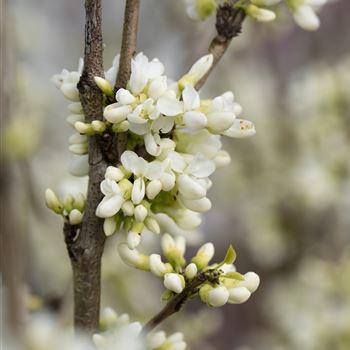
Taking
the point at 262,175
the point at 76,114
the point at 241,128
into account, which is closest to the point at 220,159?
the point at 241,128

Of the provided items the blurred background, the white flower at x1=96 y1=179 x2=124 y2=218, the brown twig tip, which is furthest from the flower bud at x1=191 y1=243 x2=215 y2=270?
the blurred background

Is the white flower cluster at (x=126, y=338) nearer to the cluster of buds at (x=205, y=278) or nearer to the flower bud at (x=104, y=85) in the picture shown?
the cluster of buds at (x=205, y=278)

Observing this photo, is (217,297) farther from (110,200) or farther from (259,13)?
(259,13)

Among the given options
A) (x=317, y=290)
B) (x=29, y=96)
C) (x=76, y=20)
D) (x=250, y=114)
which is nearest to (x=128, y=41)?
(x=317, y=290)

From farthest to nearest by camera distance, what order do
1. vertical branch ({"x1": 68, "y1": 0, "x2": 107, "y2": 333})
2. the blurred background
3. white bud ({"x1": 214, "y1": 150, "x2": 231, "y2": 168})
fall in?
1. the blurred background
2. white bud ({"x1": 214, "y1": 150, "x2": 231, "y2": 168})
3. vertical branch ({"x1": 68, "y1": 0, "x2": 107, "y2": 333})

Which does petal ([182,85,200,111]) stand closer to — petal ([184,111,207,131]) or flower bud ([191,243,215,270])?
petal ([184,111,207,131])

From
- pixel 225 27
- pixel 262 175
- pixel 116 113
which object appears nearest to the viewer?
pixel 116 113

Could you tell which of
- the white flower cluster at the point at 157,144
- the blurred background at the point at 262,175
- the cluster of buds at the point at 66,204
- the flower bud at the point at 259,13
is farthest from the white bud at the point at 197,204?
the blurred background at the point at 262,175
